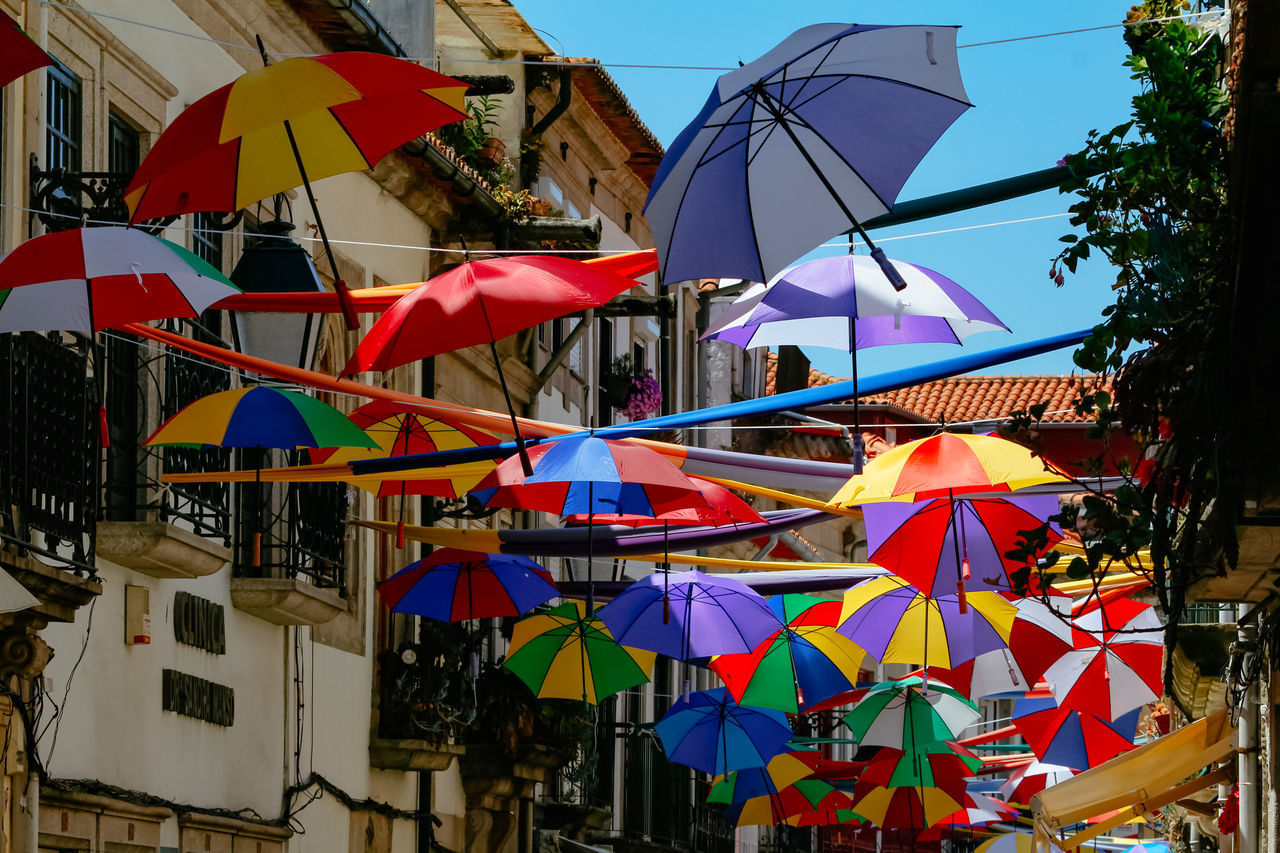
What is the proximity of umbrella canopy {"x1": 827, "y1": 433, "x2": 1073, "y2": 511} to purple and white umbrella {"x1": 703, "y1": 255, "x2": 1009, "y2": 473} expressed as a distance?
1013 millimetres

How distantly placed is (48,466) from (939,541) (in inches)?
233

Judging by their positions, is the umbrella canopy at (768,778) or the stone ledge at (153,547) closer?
the stone ledge at (153,547)

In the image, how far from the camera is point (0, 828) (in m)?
10.3

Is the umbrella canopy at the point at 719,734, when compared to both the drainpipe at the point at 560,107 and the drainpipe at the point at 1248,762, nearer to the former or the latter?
the drainpipe at the point at 560,107

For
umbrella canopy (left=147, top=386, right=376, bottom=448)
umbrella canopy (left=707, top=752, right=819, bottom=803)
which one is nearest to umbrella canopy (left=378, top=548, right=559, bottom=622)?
umbrella canopy (left=147, top=386, right=376, bottom=448)

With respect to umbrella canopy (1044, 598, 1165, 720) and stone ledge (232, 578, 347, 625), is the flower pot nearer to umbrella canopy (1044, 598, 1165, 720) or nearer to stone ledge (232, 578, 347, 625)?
stone ledge (232, 578, 347, 625)

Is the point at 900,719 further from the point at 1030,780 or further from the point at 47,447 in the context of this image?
the point at 47,447

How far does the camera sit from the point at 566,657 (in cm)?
1681

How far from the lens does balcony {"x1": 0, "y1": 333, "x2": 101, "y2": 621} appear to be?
31.6 ft

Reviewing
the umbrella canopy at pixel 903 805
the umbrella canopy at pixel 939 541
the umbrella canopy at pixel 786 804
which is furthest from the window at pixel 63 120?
the umbrella canopy at pixel 786 804

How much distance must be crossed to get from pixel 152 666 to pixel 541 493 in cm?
272

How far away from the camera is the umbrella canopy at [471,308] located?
9695mm

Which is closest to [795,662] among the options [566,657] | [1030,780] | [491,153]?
[566,657]

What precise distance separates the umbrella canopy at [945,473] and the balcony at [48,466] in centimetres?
411
